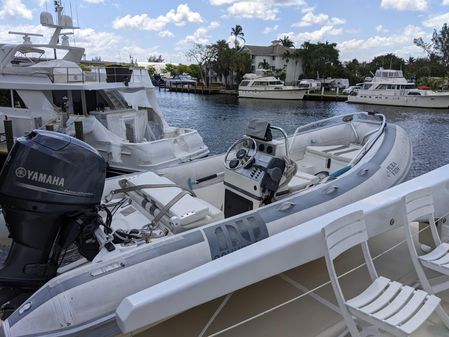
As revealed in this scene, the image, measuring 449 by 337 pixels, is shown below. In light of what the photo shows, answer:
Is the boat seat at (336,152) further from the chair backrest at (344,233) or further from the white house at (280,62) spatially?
the white house at (280,62)

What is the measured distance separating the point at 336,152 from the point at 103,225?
343cm

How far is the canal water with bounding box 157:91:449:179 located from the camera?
13590 mm

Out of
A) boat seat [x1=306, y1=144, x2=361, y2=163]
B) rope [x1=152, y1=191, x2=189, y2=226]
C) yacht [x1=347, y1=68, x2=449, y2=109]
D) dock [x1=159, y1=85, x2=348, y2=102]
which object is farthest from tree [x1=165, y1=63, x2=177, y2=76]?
rope [x1=152, y1=191, x2=189, y2=226]

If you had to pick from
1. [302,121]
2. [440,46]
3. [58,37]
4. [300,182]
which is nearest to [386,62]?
[440,46]

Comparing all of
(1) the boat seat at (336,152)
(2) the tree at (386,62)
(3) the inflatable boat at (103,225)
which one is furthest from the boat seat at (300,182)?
(2) the tree at (386,62)

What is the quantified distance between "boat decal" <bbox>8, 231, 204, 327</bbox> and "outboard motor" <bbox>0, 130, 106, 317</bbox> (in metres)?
0.35

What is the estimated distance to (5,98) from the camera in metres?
9.12

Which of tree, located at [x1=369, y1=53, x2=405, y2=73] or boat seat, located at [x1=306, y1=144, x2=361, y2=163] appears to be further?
tree, located at [x1=369, y1=53, x2=405, y2=73]

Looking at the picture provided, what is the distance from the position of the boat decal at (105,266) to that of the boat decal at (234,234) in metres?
0.10

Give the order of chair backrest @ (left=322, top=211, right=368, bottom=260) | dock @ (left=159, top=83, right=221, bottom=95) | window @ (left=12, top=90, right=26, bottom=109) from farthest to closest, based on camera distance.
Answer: dock @ (left=159, top=83, right=221, bottom=95)
window @ (left=12, top=90, right=26, bottom=109)
chair backrest @ (left=322, top=211, right=368, bottom=260)

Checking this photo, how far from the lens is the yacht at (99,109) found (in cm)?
795

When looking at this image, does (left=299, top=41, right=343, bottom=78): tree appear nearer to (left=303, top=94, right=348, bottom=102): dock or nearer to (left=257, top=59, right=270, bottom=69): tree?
(left=257, top=59, right=270, bottom=69): tree

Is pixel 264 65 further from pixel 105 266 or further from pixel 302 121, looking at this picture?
pixel 105 266

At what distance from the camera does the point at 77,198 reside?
245 centimetres
